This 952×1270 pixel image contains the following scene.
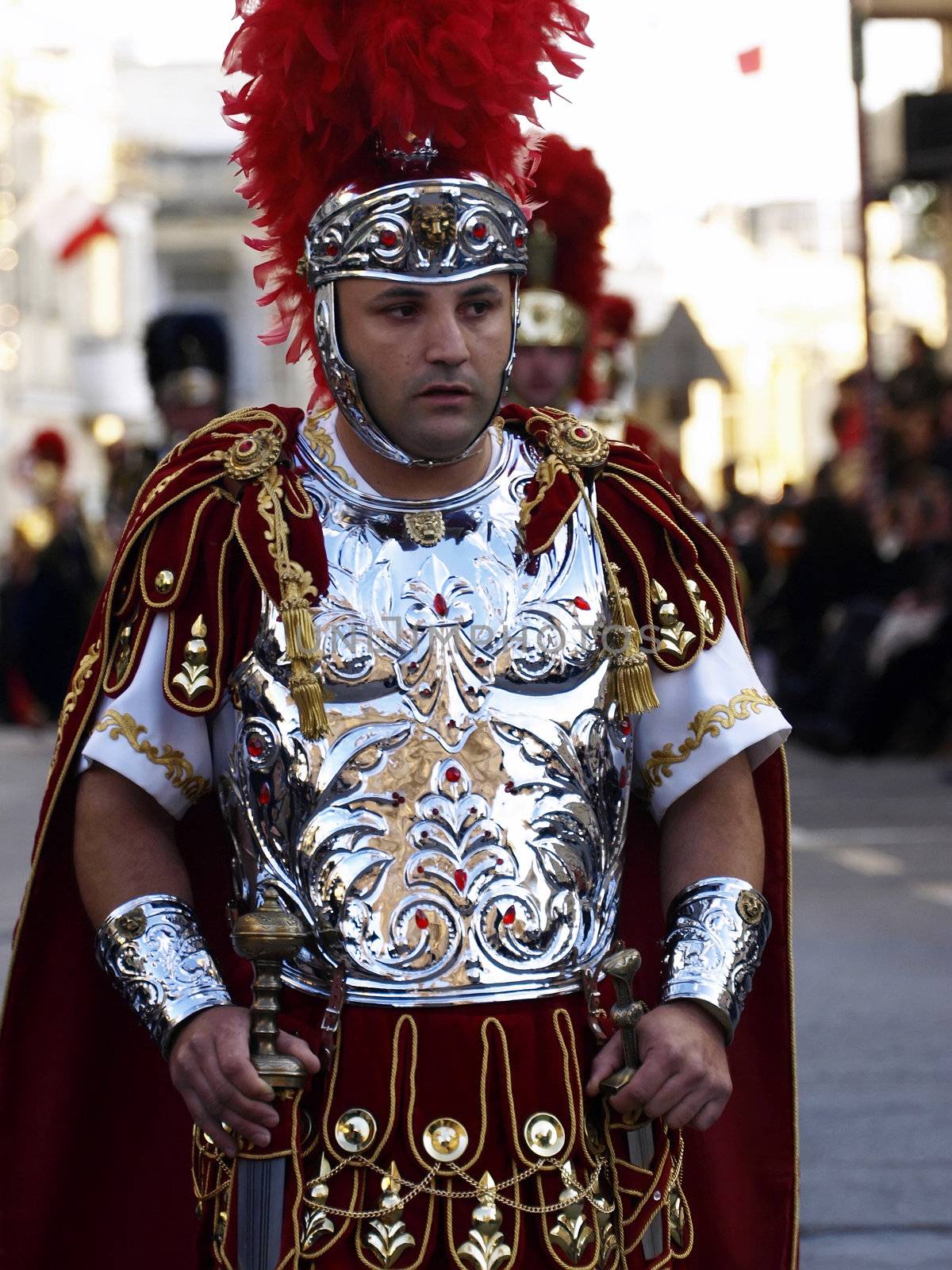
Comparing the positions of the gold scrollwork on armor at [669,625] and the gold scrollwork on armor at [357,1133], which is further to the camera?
the gold scrollwork on armor at [669,625]

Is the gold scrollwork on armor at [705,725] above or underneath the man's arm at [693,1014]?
above

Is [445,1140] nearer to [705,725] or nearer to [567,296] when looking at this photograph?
[705,725]

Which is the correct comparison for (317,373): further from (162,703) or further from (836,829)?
(836,829)

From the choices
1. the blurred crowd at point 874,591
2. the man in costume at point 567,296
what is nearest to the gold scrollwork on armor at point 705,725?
the man in costume at point 567,296

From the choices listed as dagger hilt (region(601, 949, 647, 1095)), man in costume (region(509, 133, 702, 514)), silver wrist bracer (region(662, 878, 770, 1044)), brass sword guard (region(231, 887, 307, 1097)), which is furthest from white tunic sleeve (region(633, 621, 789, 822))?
man in costume (region(509, 133, 702, 514))

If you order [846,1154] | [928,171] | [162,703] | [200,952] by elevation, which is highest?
[928,171]

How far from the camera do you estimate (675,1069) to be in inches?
93.1

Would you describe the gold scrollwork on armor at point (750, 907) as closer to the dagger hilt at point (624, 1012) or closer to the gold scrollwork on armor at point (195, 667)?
the dagger hilt at point (624, 1012)

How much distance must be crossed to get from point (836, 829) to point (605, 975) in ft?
23.0

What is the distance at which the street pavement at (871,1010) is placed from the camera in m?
4.43

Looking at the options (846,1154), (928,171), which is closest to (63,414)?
(928,171)

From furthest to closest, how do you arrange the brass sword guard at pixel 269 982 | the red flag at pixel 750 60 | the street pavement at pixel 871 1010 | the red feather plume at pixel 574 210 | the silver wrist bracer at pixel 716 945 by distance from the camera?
the red flag at pixel 750 60 < the red feather plume at pixel 574 210 < the street pavement at pixel 871 1010 < the silver wrist bracer at pixel 716 945 < the brass sword guard at pixel 269 982

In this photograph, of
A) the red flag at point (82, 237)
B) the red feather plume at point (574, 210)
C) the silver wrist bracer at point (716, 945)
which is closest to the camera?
the silver wrist bracer at point (716, 945)

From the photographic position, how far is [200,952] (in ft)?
8.07
